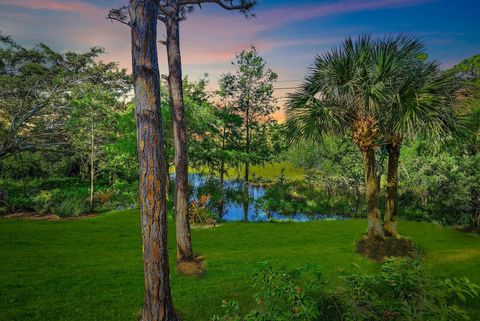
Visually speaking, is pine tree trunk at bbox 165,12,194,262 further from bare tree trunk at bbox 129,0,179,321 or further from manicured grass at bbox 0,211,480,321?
bare tree trunk at bbox 129,0,179,321

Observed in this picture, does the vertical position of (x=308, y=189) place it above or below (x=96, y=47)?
below

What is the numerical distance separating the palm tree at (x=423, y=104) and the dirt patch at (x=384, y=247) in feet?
12.6

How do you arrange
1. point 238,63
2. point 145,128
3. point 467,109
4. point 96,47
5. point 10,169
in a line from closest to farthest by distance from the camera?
point 145,128, point 467,109, point 238,63, point 96,47, point 10,169

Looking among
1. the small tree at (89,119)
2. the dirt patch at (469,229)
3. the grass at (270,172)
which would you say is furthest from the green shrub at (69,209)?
the dirt patch at (469,229)

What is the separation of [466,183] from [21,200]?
2894 cm

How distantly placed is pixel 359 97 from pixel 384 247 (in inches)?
220

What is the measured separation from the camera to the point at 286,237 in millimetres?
14531

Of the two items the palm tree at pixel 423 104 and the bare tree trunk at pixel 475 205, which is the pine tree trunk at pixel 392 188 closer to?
the palm tree at pixel 423 104

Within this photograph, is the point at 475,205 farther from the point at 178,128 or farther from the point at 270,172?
the point at 270,172

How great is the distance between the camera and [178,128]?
930 centimetres

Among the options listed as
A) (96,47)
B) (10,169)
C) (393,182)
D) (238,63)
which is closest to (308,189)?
(238,63)

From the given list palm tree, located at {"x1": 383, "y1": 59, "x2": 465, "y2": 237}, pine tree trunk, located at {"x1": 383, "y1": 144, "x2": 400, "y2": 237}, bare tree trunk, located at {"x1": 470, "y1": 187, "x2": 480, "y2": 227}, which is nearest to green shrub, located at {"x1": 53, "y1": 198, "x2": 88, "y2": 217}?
pine tree trunk, located at {"x1": 383, "y1": 144, "x2": 400, "y2": 237}

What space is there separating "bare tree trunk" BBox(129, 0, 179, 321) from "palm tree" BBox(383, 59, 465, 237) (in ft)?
26.0

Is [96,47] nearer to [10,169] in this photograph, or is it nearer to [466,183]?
[10,169]
